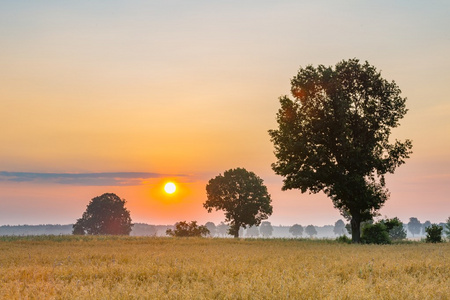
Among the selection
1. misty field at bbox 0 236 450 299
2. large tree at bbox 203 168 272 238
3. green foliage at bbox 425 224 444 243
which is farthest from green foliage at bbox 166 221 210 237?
misty field at bbox 0 236 450 299

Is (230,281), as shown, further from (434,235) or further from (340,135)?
(434,235)

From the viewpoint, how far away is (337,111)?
36.2 meters

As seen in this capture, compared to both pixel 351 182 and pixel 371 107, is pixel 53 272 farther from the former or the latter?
pixel 371 107

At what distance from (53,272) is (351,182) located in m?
28.2

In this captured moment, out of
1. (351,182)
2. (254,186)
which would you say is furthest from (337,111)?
(254,186)

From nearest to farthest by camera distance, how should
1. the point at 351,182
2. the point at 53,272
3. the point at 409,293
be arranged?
the point at 409,293 → the point at 53,272 → the point at 351,182

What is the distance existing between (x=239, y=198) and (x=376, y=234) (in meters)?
40.8

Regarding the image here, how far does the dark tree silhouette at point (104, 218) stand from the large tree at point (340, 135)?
3192 inches

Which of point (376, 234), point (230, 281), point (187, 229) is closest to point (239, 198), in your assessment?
point (187, 229)

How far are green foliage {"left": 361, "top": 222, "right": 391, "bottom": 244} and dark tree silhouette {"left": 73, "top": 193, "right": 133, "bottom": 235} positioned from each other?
81434mm

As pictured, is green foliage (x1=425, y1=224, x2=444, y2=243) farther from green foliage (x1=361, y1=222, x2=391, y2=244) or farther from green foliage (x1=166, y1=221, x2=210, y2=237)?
green foliage (x1=166, y1=221, x2=210, y2=237)

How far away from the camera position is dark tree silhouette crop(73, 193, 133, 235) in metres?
110

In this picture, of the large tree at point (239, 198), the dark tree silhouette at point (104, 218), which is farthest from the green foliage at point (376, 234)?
the dark tree silhouette at point (104, 218)

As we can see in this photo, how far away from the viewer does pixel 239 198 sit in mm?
80500
